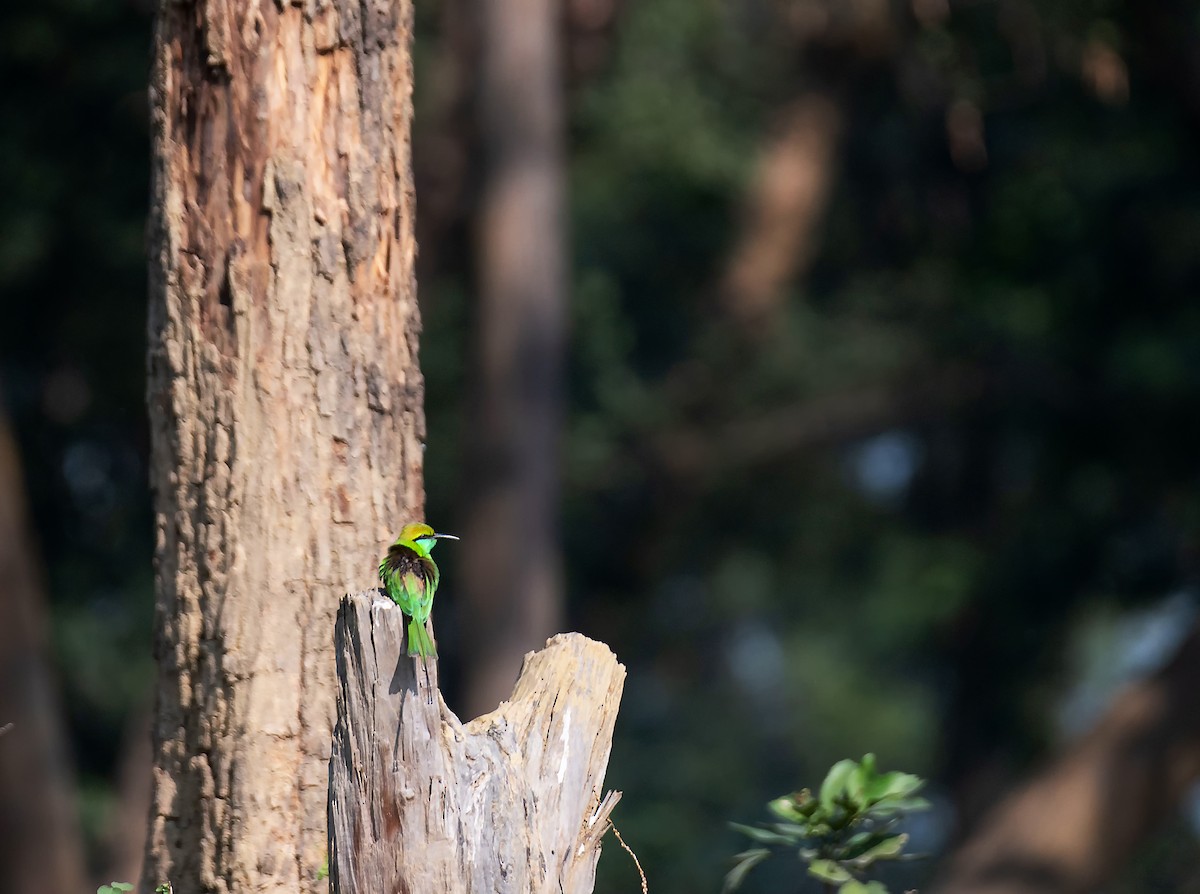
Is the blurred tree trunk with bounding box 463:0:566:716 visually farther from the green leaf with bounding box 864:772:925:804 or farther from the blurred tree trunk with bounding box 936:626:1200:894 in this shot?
the green leaf with bounding box 864:772:925:804

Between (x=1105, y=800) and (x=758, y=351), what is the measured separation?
19.4 ft

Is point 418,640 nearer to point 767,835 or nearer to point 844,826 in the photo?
point 767,835

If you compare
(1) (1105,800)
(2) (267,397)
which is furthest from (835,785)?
(1) (1105,800)

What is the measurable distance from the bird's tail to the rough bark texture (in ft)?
0.07

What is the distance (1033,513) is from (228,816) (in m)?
9.32

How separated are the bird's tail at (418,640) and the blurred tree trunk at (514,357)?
636 centimetres

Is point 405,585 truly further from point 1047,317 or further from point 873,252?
point 873,252

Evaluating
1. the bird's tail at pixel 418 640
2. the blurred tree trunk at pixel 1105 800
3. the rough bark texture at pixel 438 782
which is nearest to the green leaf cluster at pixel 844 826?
the rough bark texture at pixel 438 782

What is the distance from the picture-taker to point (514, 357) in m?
8.90

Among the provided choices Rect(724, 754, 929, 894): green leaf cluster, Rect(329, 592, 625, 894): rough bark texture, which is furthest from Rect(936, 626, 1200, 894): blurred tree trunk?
Rect(329, 592, 625, 894): rough bark texture

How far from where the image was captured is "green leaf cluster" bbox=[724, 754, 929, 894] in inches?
112

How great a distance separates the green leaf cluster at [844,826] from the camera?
112 inches

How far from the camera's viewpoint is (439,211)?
36.6 feet

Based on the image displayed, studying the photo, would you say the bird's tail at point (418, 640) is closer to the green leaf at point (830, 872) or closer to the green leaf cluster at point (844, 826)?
the green leaf cluster at point (844, 826)
